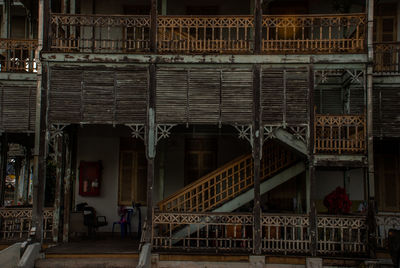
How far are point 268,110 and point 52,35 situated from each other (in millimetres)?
6691

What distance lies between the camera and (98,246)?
13.5 metres

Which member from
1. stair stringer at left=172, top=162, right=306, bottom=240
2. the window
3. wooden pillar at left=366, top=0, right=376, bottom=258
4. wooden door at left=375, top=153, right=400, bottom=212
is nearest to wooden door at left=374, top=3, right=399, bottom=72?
wooden pillar at left=366, top=0, right=376, bottom=258

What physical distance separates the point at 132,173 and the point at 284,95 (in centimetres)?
690

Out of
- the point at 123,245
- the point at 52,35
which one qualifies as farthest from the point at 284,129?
the point at 52,35

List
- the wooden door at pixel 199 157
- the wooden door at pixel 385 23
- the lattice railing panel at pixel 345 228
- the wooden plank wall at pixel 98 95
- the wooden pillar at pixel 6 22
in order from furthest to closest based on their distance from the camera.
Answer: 1. the wooden door at pixel 199 157
2. the wooden door at pixel 385 23
3. the wooden pillar at pixel 6 22
4. the wooden plank wall at pixel 98 95
5. the lattice railing panel at pixel 345 228

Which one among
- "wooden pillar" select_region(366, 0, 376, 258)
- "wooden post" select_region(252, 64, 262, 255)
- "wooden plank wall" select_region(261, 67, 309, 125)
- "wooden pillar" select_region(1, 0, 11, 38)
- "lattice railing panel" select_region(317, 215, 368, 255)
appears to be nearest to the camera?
"wooden pillar" select_region(366, 0, 376, 258)

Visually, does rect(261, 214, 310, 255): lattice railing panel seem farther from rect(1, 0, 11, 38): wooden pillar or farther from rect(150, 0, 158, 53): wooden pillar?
rect(1, 0, 11, 38): wooden pillar

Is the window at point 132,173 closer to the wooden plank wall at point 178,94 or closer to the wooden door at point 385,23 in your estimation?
the wooden plank wall at point 178,94

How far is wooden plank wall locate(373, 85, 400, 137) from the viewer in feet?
45.5

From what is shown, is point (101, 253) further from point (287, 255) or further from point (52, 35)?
point (52, 35)

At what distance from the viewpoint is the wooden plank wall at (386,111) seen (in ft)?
45.5

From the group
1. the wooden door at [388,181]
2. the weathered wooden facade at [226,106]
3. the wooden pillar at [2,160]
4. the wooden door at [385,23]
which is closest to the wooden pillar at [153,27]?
the weathered wooden facade at [226,106]

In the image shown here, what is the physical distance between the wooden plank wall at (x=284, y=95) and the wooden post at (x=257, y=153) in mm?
153

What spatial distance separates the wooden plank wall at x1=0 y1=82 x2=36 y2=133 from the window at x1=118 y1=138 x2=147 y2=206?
3926 millimetres
